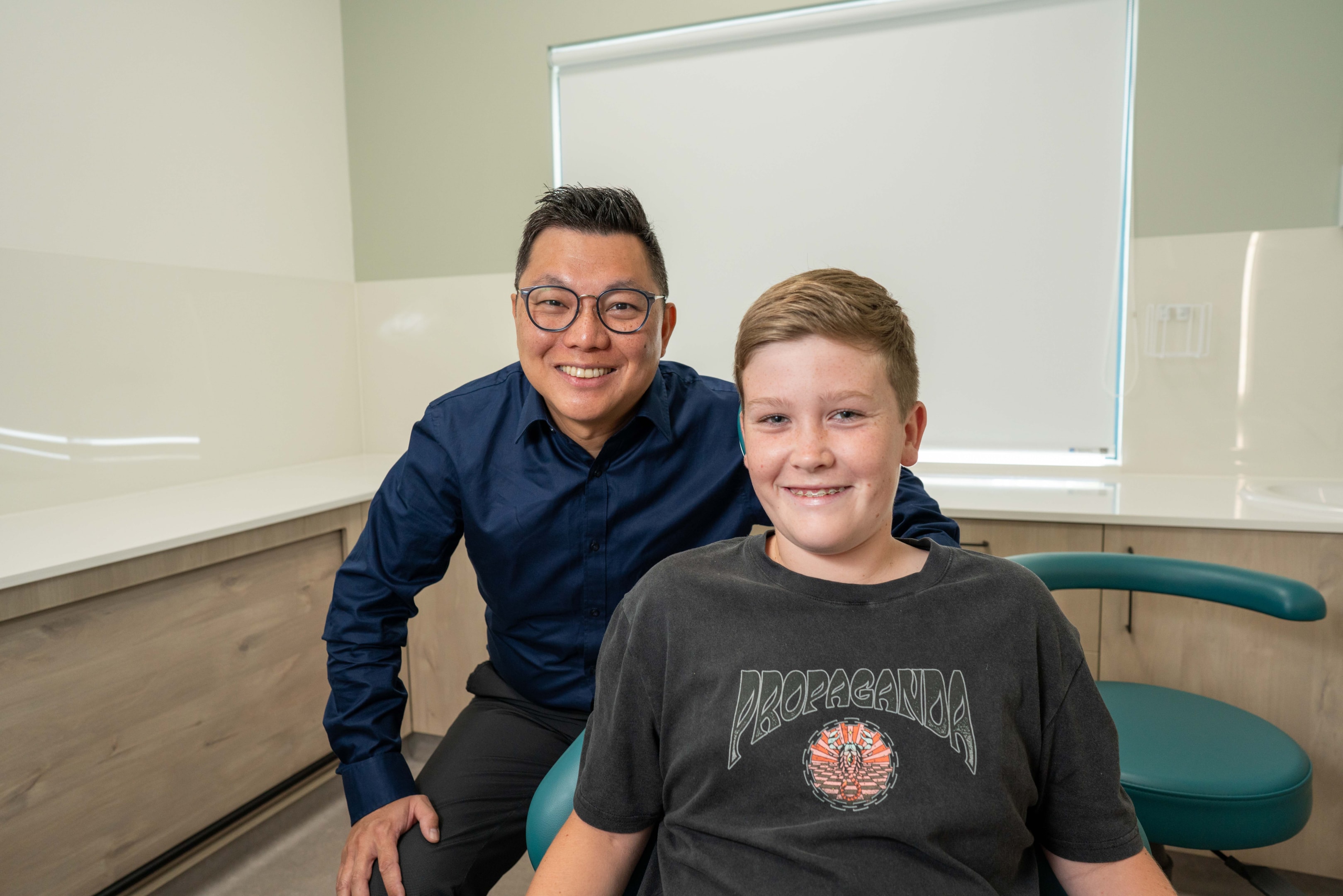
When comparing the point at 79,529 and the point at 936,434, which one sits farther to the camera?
the point at 936,434

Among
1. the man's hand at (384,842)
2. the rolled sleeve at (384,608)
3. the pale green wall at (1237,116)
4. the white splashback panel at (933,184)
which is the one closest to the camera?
the man's hand at (384,842)

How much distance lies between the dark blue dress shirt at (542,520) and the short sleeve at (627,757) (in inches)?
18.0

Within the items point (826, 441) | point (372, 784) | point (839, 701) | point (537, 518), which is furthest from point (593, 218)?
point (372, 784)

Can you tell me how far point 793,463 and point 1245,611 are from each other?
1.41m

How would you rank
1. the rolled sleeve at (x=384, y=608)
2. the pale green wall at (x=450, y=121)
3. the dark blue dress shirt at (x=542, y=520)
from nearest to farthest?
the rolled sleeve at (x=384, y=608) → the dark blue dress shirt at (x=542, y=520) → the pale green wall at (x=450, y=121)

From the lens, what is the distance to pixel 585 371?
127cm

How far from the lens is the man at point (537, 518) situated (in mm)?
1266

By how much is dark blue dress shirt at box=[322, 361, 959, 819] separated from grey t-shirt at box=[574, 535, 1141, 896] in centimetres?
45

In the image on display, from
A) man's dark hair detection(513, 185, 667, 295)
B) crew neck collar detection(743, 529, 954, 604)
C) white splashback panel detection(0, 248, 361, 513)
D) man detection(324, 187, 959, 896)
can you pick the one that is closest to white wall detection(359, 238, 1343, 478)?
man detection(324, 187, 959, 896)

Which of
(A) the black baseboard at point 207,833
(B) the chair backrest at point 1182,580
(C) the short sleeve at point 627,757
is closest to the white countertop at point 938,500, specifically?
(B) the chair backrest at point 1182,580

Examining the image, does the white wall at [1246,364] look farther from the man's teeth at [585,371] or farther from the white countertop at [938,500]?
the man's teeth at [585,371]

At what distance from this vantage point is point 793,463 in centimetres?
88

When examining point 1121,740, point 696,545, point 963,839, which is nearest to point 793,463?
point 963,839

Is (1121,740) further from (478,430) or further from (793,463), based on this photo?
(478,430)
